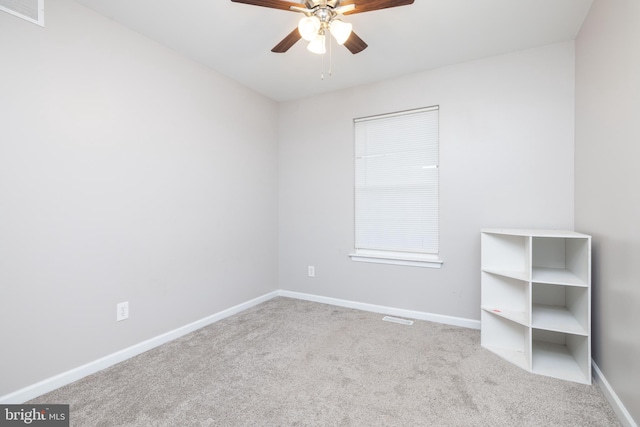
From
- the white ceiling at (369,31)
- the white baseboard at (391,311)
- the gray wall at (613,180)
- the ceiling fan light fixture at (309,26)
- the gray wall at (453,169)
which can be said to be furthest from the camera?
the white baseboard at (391,311)

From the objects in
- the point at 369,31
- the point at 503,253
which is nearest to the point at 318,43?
the point at 369,31

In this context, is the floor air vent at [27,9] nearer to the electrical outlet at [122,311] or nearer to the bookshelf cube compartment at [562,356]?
the electrical outlet at [122,311]

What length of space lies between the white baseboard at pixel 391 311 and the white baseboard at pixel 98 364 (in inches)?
37.7

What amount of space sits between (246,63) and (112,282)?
85.4 inches

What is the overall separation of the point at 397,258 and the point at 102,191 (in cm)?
262

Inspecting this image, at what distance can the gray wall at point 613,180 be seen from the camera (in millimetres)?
1466

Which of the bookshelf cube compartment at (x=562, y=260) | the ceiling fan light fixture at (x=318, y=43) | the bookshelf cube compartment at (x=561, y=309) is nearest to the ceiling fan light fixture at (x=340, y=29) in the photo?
the ceiling fan light fixture at (x=318, y=43)

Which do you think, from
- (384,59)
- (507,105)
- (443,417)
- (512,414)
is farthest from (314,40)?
(512,414)

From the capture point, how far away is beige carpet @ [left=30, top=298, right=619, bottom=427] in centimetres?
159

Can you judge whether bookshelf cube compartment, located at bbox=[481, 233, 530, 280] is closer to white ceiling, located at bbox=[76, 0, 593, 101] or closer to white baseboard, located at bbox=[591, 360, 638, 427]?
white baseboard, located at bbox=[591, 360, 638, 427]

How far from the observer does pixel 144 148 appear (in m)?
2.35

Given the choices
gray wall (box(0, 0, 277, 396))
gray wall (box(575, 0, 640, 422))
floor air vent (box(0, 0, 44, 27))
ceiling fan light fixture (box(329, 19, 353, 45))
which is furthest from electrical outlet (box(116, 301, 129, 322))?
gray wall (box(575, 0, 640, 422))

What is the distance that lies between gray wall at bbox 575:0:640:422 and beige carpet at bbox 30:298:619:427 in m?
0.32

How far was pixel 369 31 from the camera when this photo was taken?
7.45ft
